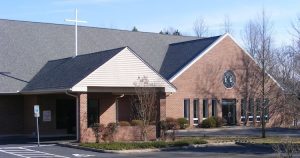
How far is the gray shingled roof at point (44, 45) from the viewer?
122ft

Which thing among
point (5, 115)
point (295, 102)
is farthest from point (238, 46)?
point (295, 102)

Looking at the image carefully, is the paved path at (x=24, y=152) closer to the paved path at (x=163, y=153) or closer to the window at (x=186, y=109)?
the paved path at (x=163, y=153)

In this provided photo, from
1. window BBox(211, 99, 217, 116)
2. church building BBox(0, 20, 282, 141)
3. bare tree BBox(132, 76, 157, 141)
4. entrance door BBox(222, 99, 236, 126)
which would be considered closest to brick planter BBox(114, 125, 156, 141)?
bare tree BBox(132, 76, 157, 141)

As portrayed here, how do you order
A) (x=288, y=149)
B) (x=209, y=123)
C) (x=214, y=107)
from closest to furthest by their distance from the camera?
(x=288, y=149) → (x=209, y=123) → (x=214, y=107)

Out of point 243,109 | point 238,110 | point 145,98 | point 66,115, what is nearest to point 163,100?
point 145,98

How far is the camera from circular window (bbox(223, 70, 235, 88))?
4581 cm

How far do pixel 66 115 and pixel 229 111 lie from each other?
1499cm

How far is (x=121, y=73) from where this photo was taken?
102 feet

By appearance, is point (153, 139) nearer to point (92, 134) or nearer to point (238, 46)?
point (92, 134)

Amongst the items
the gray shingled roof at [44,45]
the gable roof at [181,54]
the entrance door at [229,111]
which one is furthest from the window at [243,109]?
the gray shingled roof at [44,45]

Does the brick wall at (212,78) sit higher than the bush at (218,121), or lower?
higher

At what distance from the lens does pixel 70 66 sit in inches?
1332

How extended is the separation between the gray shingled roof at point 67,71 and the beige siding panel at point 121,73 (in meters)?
0.31

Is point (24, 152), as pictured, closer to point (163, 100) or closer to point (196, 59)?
point (163, 100)
